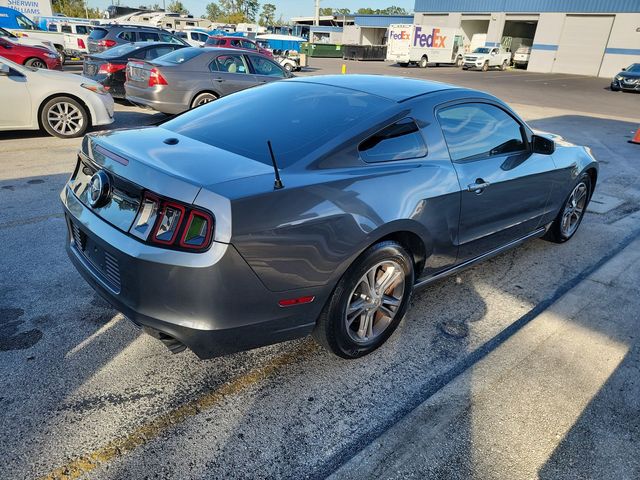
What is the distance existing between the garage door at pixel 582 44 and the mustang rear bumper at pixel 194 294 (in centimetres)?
4121

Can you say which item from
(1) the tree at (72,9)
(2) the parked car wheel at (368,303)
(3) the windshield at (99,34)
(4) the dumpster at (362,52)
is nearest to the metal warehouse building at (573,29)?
(4) the dumpster at (362,52)

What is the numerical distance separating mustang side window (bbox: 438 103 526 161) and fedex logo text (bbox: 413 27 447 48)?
3651 centimetres

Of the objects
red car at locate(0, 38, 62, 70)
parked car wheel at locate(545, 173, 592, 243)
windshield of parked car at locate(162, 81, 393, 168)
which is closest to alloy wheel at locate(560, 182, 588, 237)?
parked car wheel at locate(545, 173, 592, 243)

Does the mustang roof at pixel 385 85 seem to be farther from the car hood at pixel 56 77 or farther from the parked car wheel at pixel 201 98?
the parked car wheel at pixel 201 98

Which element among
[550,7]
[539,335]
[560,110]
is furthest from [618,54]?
[539,335]

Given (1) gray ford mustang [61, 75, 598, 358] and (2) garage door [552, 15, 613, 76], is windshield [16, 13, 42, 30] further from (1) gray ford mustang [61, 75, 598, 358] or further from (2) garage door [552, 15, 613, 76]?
(2) garage door [552, 15, 613, 76]

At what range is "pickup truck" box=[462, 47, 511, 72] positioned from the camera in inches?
1464

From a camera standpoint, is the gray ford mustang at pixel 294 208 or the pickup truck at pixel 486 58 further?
the pickup truck at pixel 486 58

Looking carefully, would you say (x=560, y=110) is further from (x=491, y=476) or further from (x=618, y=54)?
(x=618, y=54)

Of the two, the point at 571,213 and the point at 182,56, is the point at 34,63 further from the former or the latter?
the point at 571,213

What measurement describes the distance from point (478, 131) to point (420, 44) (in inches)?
1474

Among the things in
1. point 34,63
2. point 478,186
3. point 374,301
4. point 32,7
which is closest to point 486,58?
point 32,7

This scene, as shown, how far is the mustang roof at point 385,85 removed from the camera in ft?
10.3

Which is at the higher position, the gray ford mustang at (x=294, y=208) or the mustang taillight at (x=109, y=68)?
the gray ford mustang at (x=294, y=208)
